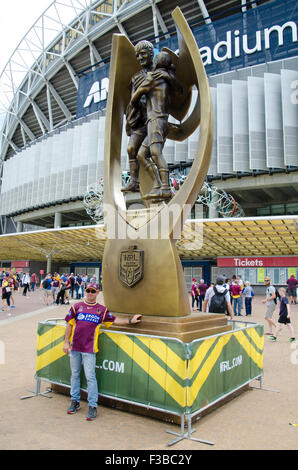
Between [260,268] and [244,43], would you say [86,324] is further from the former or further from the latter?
[244,43]

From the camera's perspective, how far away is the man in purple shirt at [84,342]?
3.95 metres

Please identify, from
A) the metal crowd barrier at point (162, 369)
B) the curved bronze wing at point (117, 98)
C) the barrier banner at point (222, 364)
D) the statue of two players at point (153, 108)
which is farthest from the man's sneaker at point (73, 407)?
the curved bronze wing at point (117, 98)

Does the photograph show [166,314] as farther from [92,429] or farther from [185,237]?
[185,237]

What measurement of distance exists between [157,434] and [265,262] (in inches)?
901

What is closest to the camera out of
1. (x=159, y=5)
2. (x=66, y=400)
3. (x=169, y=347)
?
(x=169, y=347)

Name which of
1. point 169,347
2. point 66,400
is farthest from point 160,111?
point 66,400

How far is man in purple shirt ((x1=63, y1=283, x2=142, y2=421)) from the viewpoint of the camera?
13.0ft

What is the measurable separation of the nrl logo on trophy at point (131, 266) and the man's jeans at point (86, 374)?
1237 millimetres

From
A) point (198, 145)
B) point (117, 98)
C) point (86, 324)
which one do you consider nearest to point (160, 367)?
point (86, 324)

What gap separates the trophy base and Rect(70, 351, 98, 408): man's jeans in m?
0.77

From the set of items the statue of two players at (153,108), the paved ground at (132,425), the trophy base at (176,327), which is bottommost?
the paved ground at (132,425)

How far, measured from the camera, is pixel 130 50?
247 inches

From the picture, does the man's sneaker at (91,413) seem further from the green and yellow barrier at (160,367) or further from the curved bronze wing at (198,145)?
the curved bronze wing at (198,145)
